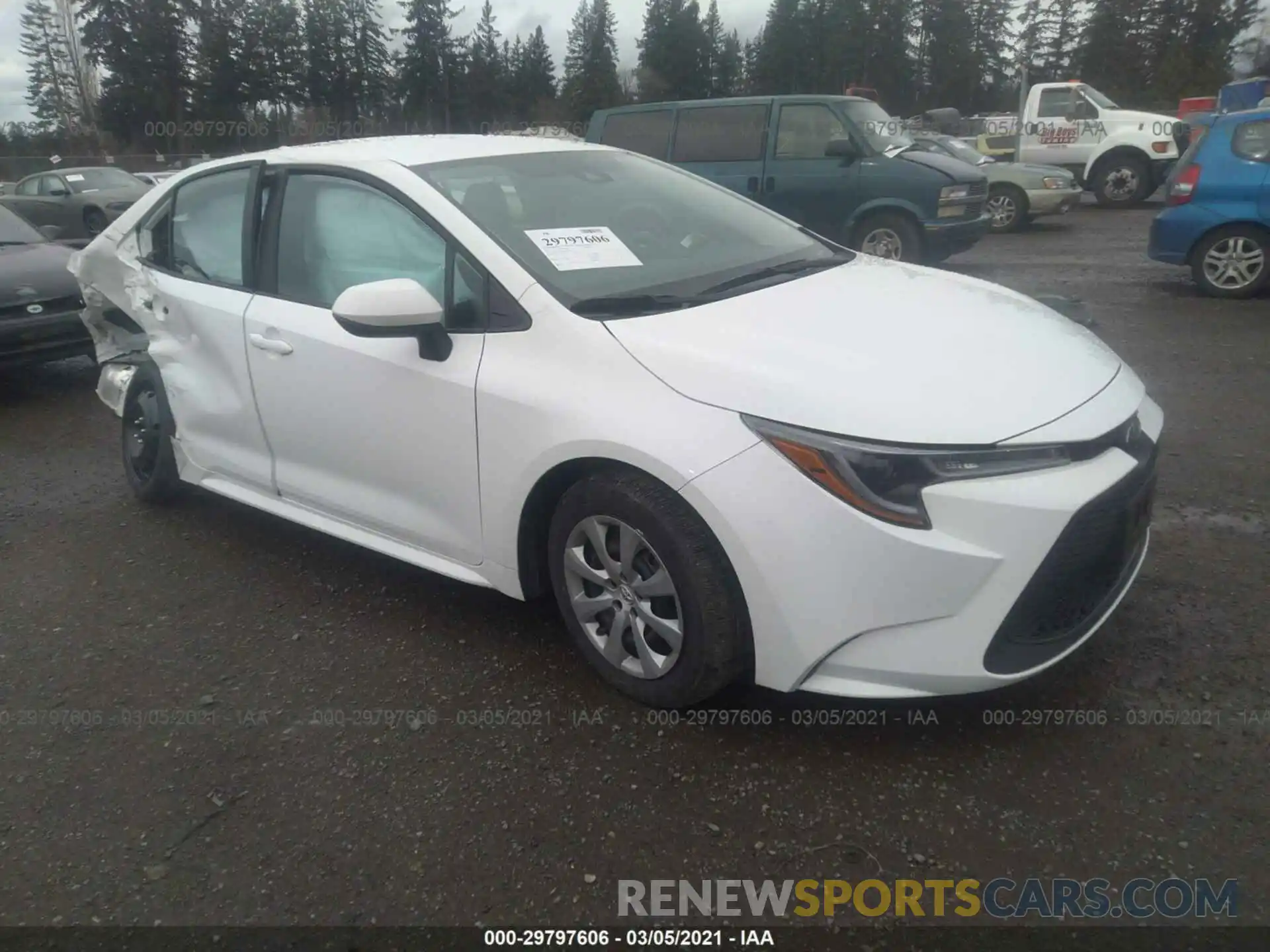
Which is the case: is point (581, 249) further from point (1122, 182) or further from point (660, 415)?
point (1122, 182)

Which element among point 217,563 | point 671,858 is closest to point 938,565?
point 671,858

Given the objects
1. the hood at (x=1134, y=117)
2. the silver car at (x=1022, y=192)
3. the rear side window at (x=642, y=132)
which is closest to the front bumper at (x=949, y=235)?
the rear side window at (x=642, y=132)

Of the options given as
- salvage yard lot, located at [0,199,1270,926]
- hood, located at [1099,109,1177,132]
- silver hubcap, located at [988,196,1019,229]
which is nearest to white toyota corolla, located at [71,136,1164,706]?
salvage yard lot, located at [0,199,1270,926]

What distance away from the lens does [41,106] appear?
148 feet

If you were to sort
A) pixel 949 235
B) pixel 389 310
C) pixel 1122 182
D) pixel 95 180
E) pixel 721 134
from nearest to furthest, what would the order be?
1. pixel 389 310
2. pixel 949 235
3. pixel 721 134
4. pixel 1122 182
5. pixel 95 180

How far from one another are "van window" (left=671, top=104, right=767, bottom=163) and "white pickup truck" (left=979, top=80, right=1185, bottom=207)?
31.0 feet

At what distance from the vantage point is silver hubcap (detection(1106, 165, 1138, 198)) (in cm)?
1684

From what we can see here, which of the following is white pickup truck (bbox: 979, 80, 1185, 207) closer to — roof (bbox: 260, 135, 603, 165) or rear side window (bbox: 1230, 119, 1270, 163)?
rear side window (bbox: 1230, 119, 1270, 163)

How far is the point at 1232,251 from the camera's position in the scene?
8.50 metres

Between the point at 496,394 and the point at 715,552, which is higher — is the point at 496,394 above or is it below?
above

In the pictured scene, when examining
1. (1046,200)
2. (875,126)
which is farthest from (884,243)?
(1046,200)

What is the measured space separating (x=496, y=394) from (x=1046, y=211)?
1307 centimetres

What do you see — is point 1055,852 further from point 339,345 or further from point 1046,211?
point 1046,211

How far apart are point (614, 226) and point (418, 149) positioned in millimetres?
822
